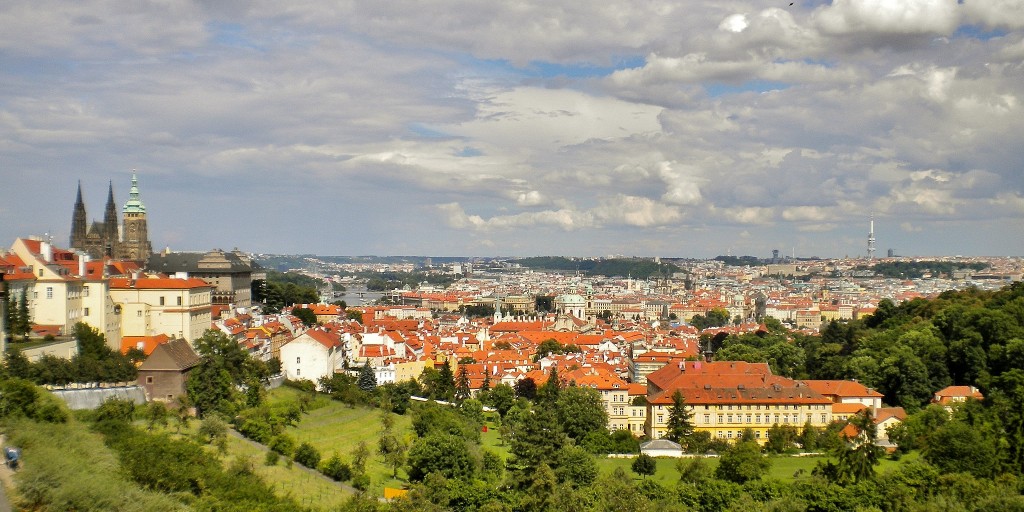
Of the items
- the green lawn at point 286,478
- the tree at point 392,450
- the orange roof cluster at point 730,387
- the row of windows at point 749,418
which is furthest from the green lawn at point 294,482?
the row of windows at point 749,418

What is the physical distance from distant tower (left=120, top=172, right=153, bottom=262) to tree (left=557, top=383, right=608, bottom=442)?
57.3m

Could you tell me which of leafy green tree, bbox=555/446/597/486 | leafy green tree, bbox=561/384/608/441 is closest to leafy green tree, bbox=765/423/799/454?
leafy green tree, bbox=561/384/608/441

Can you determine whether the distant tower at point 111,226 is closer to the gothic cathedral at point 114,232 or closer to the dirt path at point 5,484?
the gothic cathedral at point 114,232

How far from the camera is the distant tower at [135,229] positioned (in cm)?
9044

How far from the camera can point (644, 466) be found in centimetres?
3825

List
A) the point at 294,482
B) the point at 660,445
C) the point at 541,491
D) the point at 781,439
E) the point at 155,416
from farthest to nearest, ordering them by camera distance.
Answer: the point at 781,439 → the point at 660,445 → the point at 155,416 → the point at 541,491 → the point at 294,482

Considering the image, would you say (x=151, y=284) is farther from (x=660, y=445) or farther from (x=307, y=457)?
(x=660, y=445)

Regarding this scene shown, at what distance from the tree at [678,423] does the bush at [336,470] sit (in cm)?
1741

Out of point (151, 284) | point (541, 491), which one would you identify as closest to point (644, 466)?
point (541, 491)

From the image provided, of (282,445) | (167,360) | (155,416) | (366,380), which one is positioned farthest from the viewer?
(366,380)

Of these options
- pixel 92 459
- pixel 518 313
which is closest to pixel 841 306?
pixel 518 313

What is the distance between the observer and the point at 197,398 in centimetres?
3434

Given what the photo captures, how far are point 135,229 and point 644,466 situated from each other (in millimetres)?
67854

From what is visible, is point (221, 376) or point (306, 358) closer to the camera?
point (221, 376)
